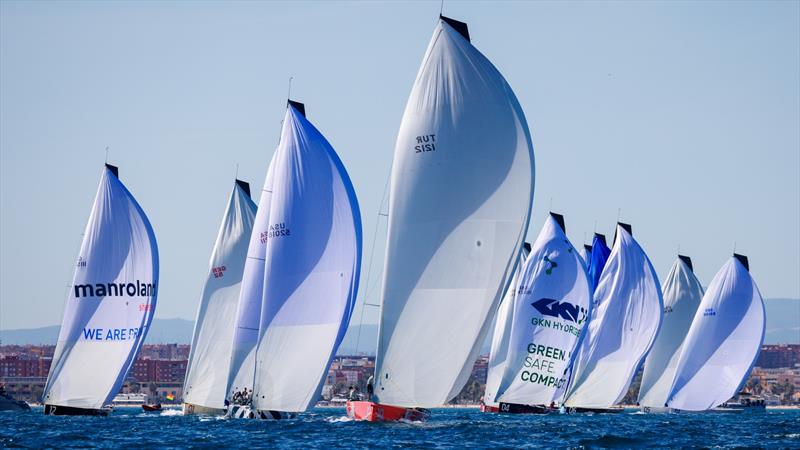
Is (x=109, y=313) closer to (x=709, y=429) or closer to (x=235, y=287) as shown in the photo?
(x=235, y=287)

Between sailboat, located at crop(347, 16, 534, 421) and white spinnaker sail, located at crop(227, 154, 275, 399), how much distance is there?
11.3 m

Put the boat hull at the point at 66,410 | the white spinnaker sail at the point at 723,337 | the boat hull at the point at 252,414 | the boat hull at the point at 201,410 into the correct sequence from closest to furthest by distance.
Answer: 1. the boat hull at the point at 252,414
2. the boat hull at the point at 66,410
3. the boat hull at the point at 201,410
4. the white spinnaker sail at the point at 723,337

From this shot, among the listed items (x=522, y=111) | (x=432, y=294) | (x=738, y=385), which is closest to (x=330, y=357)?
(x=432, y=294)

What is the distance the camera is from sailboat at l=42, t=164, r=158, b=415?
6300 centimetres

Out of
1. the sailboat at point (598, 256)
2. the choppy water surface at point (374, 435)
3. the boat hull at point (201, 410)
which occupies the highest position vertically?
the sailboat at point (598, 256)

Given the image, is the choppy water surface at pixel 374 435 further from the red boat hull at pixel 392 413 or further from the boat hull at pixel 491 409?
the boat hull at pixel 491 409

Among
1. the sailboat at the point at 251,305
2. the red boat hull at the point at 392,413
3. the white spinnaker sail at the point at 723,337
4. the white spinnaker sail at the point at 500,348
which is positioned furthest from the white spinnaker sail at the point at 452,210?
the white spinnaker sail at the point at 723,337

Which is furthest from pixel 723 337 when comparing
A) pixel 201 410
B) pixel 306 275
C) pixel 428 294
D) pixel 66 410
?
pixel 428 294

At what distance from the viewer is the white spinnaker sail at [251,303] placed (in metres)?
56.4

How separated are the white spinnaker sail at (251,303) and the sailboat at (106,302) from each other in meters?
7.13

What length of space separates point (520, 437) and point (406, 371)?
520 centimetres

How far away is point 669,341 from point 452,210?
44590 millimetres

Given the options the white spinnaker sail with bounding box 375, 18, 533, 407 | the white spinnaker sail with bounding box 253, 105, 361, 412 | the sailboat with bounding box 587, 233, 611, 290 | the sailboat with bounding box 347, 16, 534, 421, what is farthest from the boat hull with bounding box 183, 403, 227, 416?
the sailboat with bounding box 587, 233, 611, 290

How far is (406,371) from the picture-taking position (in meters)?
45.8
